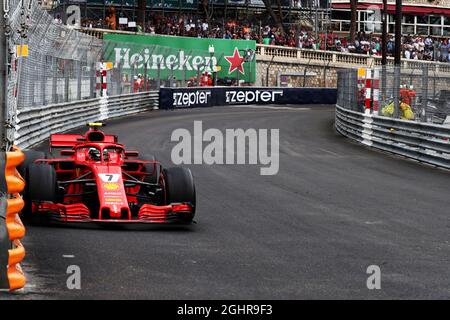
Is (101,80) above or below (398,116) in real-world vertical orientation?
above

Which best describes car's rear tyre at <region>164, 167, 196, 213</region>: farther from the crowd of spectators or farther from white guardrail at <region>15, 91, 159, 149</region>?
the crowd of spectators

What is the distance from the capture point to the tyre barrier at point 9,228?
762 centimetres

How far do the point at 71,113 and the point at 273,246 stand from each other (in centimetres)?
1993

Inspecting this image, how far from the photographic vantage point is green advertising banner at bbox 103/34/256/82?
40.2 metres

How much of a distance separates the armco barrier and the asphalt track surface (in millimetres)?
28675

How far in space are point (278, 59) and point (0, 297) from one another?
56399mm

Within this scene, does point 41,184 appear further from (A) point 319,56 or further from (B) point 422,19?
(B) point 422,19

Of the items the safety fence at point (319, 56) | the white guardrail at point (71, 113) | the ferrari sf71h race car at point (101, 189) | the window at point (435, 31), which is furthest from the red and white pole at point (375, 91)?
the window at point (435, 31)

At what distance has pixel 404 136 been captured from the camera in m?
23.4

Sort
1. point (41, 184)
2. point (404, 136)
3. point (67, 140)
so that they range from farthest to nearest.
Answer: point (404, 136)
point (67, 140)
point (41, 184)

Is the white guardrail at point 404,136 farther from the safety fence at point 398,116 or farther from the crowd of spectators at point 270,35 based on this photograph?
the crowd of spectators at point 270,35

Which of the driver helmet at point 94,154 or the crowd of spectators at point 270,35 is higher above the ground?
the crowd of spectators at point 270,35

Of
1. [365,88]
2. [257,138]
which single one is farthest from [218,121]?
[365,88]

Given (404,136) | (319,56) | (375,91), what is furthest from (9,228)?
(319,56)
